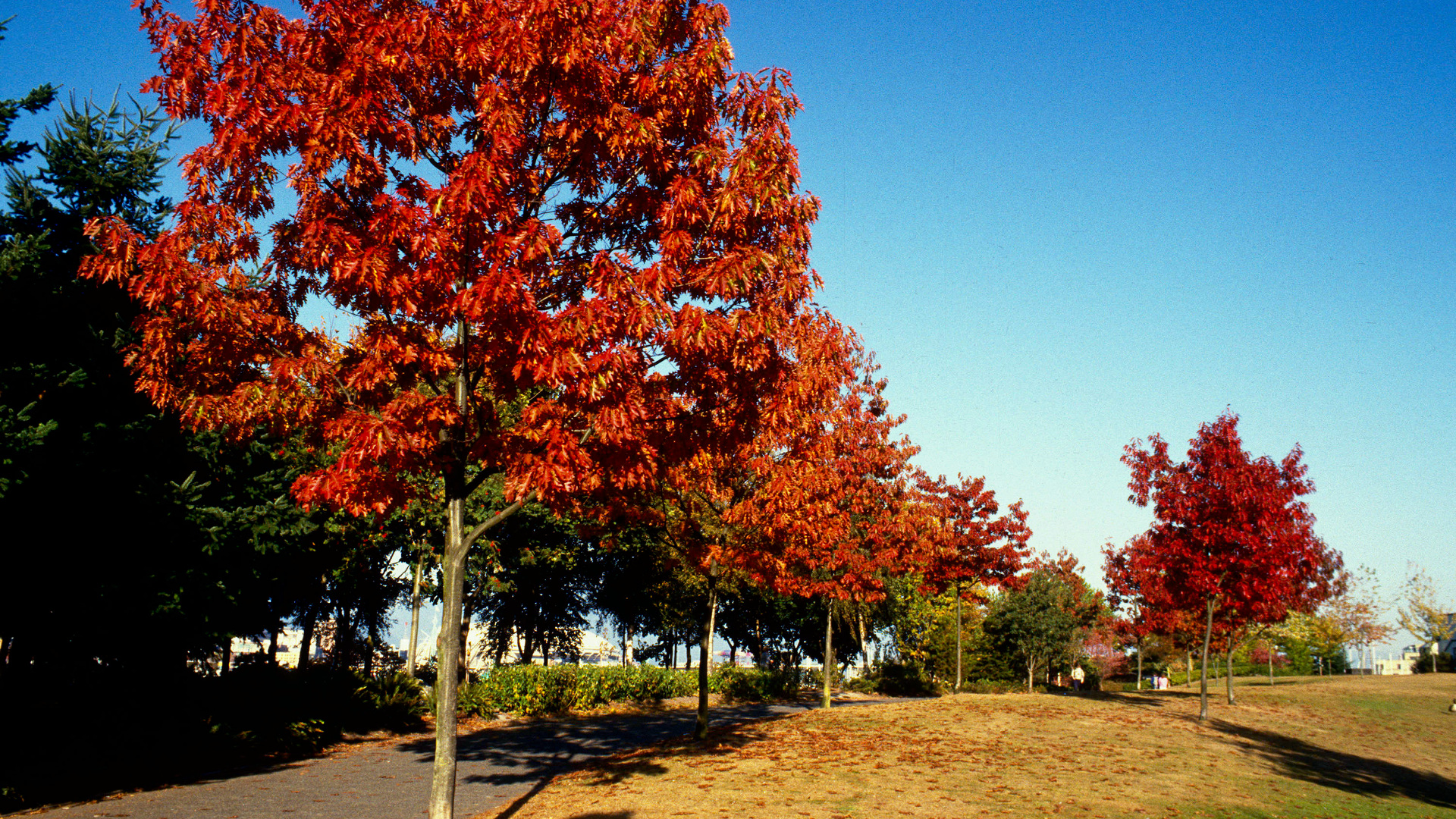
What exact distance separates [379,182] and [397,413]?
2.63m

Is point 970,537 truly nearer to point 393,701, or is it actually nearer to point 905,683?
point 905,683

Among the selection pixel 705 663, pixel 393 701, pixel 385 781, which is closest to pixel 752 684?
pixel 393 701

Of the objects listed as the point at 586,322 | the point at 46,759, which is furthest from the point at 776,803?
the point at 46,759

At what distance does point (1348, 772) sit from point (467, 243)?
17.5 metres

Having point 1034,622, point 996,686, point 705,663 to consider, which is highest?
point 705,663

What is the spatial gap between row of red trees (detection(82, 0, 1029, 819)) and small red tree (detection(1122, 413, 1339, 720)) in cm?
1687

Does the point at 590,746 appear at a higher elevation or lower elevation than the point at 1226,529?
lower

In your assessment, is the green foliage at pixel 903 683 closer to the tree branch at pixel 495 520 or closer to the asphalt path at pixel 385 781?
the asphalt path at pixel 385 781

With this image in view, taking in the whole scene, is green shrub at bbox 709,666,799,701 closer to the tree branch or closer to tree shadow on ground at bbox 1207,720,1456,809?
tree shadow on ground at bbox 1207,720,1456,809

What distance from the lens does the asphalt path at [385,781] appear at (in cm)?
1059

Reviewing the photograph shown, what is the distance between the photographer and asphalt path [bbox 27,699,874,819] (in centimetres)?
1059

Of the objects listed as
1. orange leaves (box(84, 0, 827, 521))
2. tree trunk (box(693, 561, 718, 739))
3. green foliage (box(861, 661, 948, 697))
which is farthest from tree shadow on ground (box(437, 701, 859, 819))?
green foliage (box(861, 661, 948, 697))

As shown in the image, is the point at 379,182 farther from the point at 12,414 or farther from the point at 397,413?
the point at 12,414

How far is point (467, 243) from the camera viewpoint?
8.05m
